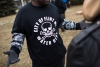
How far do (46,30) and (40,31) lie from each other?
0.07 m

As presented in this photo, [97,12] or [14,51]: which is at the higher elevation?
[97,12]

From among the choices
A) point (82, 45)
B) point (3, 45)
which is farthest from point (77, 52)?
point (3, 45)

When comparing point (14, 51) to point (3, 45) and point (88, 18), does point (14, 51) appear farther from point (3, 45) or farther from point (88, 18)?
point (3, 45)

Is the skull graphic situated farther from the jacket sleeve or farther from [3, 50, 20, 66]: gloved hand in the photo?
[3, 50, 20, 66]: gloved hand

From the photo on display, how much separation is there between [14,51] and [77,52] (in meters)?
1.27

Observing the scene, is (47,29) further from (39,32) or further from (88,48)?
(88,48)

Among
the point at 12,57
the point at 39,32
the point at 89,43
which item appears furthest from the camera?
the point at 39,32

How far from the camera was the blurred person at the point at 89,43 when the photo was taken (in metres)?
0.82

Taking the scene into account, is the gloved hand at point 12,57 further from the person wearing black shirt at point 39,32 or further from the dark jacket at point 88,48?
the dark jacket at point 88,48

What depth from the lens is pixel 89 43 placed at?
82 centimetres

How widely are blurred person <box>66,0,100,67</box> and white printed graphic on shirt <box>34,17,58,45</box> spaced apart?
1.30 m

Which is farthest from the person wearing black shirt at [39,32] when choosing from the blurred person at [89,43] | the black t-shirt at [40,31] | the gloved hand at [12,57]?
the blurred person at [89,43]

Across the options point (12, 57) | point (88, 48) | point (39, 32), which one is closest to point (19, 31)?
point (39, 32)

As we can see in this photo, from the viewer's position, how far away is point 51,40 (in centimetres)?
223
